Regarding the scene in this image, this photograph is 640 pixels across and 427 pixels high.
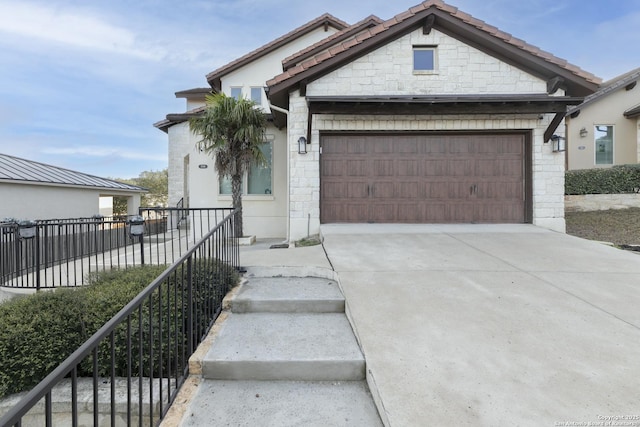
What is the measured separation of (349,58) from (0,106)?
3448 centimetres

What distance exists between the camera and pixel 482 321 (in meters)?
2.78

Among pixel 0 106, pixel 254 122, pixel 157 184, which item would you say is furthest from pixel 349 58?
pixel 0 106

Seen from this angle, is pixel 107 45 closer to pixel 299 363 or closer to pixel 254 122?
pixel 254 122

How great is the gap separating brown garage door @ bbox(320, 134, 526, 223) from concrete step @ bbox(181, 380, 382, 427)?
5.34 meters

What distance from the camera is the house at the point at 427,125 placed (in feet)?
21.9

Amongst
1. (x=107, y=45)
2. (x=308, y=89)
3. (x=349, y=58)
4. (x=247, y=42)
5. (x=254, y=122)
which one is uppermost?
(x=247, y=42)

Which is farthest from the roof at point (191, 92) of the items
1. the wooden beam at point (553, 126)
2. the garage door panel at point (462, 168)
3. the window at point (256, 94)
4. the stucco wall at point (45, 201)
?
the wooden beam at point (553, 126)

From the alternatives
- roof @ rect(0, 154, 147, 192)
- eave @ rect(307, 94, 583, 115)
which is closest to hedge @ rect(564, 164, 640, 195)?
eave @ rect(307, 94, 583, 115)

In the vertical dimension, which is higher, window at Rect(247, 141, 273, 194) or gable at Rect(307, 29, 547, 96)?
gable at Rect(307, 29, 547, 96)

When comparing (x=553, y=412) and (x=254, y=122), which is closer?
(x=553, y=412)

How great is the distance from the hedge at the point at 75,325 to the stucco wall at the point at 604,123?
15.2 metres

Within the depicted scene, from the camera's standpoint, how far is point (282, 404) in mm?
2068

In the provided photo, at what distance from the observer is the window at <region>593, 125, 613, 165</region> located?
41.3 feet

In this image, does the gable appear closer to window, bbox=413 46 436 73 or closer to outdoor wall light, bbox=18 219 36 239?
window, bbox=413 46 436 73
